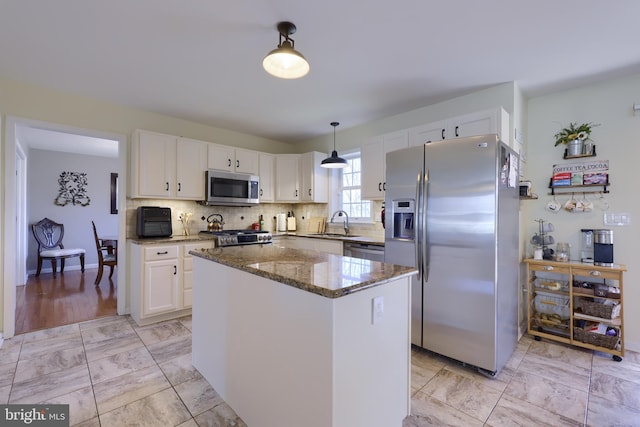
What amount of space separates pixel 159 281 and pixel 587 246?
4479mm

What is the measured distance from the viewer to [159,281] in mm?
3326

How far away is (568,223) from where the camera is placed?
9.92ft

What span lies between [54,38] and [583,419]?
4375 mm

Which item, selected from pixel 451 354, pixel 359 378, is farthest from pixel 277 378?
pixel 451 354

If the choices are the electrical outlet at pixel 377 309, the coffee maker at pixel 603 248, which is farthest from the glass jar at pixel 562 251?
the electrical outlet at pixel 377 309

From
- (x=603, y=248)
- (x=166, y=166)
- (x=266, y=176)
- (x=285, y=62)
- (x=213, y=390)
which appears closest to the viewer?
(x=285, y=62)

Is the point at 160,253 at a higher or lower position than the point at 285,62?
lower

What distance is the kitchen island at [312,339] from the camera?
1219 mm

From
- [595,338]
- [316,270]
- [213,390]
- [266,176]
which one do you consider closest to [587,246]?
[595,338]

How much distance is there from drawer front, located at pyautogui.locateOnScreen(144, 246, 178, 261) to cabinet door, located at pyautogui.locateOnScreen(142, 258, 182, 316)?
46mm

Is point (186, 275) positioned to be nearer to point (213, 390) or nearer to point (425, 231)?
point (213, 390)

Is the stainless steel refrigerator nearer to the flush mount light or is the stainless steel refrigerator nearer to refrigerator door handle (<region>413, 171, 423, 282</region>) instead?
refrigerator door handle (<region>413, 171, 423, 282</region>)

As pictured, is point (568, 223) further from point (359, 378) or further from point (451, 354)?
point (359, 378)

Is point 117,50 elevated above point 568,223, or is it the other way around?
point 117,50
